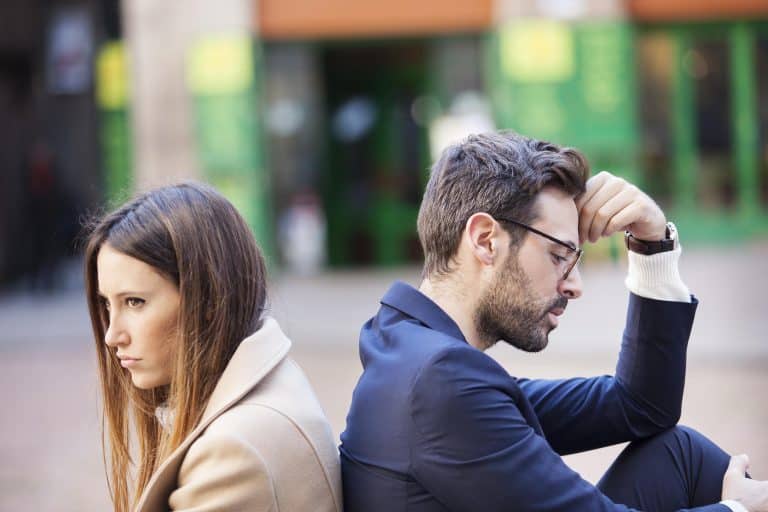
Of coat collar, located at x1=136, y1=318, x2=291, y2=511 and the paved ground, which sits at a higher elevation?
coat collar, located at x1=136, y1=318, x2=291, y2=511

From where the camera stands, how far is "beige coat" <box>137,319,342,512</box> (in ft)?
6.97

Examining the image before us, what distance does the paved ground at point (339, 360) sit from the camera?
6.21 m

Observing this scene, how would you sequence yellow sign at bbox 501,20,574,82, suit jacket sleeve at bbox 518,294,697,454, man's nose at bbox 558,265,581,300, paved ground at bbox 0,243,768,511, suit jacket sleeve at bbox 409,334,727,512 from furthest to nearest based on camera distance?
1. yellow sign at bbox 501,20,574,82
2. paved ground at bbox 0,243,768,511
3. suit jacket sleeve at bbox 518,294,697,454
4. man's nose at bbox 558,265,581,300
5. suit jacket sleeve at bbox 409,334,727,512

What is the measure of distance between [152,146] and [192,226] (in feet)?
42.6

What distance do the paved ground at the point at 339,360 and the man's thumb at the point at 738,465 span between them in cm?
148

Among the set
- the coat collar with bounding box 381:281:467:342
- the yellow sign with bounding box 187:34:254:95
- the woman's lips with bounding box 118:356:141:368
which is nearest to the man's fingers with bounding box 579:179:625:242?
the coat collar with bounding box 381:281:467:342

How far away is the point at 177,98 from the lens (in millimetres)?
15039

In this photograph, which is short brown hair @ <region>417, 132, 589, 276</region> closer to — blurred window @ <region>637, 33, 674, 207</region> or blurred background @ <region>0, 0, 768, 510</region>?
blurred background @ <region>0, 0, 768, 510</region>

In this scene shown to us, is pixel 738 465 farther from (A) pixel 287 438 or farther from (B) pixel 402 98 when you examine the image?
(B) pixel 402 98

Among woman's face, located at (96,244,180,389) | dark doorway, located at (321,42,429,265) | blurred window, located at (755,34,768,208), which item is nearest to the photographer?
woman's face, located at (96,244,180,389)

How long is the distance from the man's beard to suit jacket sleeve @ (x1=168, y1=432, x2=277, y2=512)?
559 millimetres

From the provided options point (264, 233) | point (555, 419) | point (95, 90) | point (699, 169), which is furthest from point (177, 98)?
point (555, 419)

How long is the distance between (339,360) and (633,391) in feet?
21.8

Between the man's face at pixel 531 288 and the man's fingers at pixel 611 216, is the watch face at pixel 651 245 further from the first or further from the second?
the man's face at pixel 531 288
